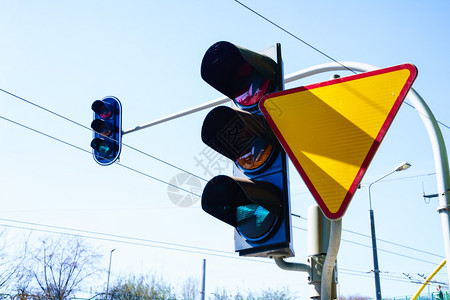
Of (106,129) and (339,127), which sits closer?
Answer: (339,127)

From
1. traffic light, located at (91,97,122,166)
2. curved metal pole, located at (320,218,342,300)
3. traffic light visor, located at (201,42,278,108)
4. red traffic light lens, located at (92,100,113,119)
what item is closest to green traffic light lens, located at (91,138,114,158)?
traffic light, located at (91,97,122,166)

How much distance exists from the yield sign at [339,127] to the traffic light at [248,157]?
368 millimetres

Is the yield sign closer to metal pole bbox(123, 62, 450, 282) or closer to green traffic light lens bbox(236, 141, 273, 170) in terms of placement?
green traffic light lens bbox(236, 141, 273, 170)

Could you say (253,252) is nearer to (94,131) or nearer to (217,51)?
(217,51)

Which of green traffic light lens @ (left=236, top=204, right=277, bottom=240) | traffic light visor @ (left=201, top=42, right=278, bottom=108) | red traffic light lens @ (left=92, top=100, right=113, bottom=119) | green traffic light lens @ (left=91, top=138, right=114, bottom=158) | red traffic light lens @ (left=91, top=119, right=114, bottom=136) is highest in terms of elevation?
red traffic light lens @ (left=92, top=100, right=113, bottom=119)

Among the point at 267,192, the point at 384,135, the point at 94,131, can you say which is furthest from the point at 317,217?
the point at 94,131

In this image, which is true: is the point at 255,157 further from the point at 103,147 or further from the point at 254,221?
the point at 103,147

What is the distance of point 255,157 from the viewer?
335 centimetres

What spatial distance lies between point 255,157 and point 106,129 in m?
4.25

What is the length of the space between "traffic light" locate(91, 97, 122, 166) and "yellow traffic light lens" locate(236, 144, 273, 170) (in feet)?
12.4

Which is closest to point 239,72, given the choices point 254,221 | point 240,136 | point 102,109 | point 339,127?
point 240,136

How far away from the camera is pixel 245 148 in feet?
11.2

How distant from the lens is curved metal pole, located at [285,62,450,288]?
478 centimetres

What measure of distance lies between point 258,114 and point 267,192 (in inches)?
20.8
